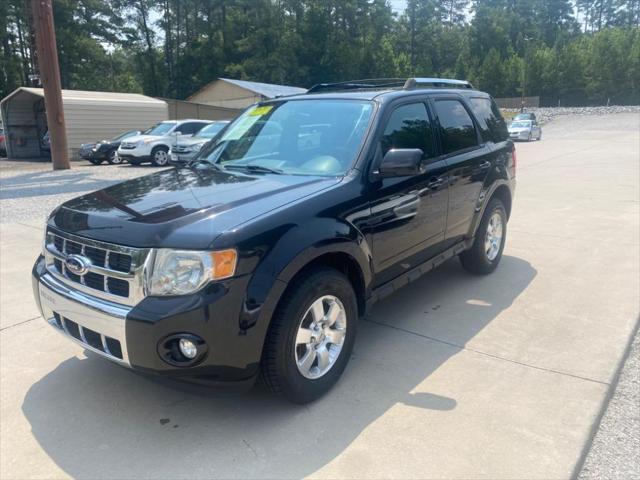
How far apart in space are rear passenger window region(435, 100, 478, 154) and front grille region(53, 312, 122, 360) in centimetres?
302

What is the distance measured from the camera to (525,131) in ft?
94.5

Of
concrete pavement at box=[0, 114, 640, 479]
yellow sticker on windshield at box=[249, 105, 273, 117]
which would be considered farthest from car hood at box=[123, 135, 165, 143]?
yellow sticker on windshield at box=[249, 105, 273, 117]

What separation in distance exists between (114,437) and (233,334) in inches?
37.1

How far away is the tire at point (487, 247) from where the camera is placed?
522cm

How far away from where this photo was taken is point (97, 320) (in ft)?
9.03

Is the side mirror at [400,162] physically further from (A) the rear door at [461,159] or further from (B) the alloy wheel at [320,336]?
(A) the rear door at [461,159]

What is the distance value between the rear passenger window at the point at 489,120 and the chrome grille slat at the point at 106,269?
12.2 feet

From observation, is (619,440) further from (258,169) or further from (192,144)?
(192,144)

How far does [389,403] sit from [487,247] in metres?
2.76

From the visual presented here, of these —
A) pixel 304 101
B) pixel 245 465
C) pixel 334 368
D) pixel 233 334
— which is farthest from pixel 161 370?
pixel 304 101

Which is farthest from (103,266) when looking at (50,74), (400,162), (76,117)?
(76,117)

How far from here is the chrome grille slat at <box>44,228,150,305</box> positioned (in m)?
2.66

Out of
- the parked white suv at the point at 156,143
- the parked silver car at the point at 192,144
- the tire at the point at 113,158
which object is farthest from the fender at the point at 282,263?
the tire at the point at 113,158

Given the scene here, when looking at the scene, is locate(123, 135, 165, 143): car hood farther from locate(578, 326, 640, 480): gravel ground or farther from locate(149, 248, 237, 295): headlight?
locate(578, 326, 640, 480): gravel ground
